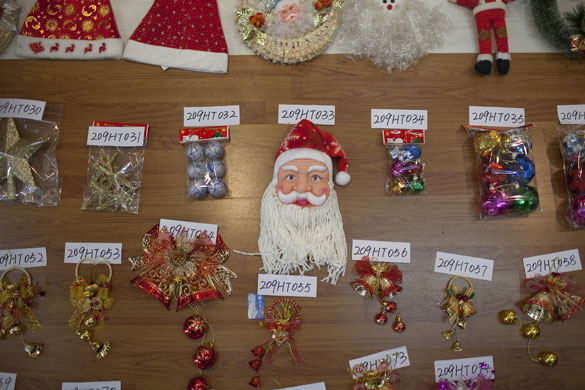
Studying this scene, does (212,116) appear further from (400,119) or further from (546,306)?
(546,306)

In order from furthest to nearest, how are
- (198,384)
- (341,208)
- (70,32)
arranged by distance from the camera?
(70,32), (341,208), (198,384)

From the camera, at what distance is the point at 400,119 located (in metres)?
1.23

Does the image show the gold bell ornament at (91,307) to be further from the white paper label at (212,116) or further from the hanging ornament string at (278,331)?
the white paper label at (212,116)

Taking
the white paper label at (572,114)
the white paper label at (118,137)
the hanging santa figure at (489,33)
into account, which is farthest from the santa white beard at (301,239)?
the white paper label at (572,114)

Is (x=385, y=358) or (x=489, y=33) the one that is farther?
(x=489, y=33)

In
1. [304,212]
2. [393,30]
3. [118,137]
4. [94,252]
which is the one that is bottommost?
[94,252]

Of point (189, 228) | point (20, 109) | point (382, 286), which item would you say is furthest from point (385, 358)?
point (20, 109)

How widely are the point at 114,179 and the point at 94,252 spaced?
0.73 ft

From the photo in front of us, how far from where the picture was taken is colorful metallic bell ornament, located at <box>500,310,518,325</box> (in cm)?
112

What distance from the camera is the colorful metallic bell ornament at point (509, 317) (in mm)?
1117

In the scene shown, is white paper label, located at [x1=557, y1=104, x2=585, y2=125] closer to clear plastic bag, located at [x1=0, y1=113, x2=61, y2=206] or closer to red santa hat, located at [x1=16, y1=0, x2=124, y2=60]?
red santa hat, located at [x1=16, y1=0, x2=124, y2=60]

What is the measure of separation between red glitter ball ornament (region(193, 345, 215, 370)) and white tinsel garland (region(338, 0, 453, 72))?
0.99 meters

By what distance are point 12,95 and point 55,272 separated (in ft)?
1.93

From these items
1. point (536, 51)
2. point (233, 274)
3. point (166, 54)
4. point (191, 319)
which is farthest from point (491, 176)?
point (166, 54)
